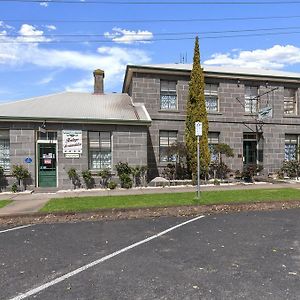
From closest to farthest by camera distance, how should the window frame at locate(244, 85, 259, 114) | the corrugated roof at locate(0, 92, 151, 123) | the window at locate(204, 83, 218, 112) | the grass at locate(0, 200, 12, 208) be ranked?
the grass at locate(0, 200, 12, 208) → the corrugated roof at locate(0, 92, 151, 123) → the window at locate(204, 83, 218, 112) → the window frame at locate(244, 85, 259, 114)

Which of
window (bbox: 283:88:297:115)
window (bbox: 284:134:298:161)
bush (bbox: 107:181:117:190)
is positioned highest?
window (bbox: 283:88:297:115)

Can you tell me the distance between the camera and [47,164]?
17344mm

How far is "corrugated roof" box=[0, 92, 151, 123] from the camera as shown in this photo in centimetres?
1744

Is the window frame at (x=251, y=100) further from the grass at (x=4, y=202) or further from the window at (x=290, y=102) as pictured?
the grass at (x=4, y=202)

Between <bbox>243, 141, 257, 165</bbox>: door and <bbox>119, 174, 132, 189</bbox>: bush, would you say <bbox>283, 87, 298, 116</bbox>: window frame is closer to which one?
<bbox>243, 141, 257, 165</bbox>: door

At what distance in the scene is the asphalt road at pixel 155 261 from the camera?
4.73m

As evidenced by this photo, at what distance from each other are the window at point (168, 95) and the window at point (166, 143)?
4.86 ft

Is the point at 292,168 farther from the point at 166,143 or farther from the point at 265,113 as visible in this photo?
the point at 166,143

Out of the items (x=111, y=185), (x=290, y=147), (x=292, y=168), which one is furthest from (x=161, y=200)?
(x=290, y=147)

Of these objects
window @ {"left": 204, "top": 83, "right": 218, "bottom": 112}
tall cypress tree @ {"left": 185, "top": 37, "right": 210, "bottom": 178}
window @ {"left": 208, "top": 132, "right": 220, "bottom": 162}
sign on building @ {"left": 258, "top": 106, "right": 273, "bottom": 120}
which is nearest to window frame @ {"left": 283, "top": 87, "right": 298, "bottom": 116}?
sign on building @ {"left": 258, "top": 106, "right": 273, "bottom": 120}

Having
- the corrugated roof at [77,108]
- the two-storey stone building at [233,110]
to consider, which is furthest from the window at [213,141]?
the corrugated roof at [77,108]

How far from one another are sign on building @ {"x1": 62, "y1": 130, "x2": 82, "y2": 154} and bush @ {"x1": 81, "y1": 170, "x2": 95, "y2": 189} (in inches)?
42.1

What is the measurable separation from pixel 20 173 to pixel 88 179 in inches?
118

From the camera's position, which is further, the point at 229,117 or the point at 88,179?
the point at 229,117
